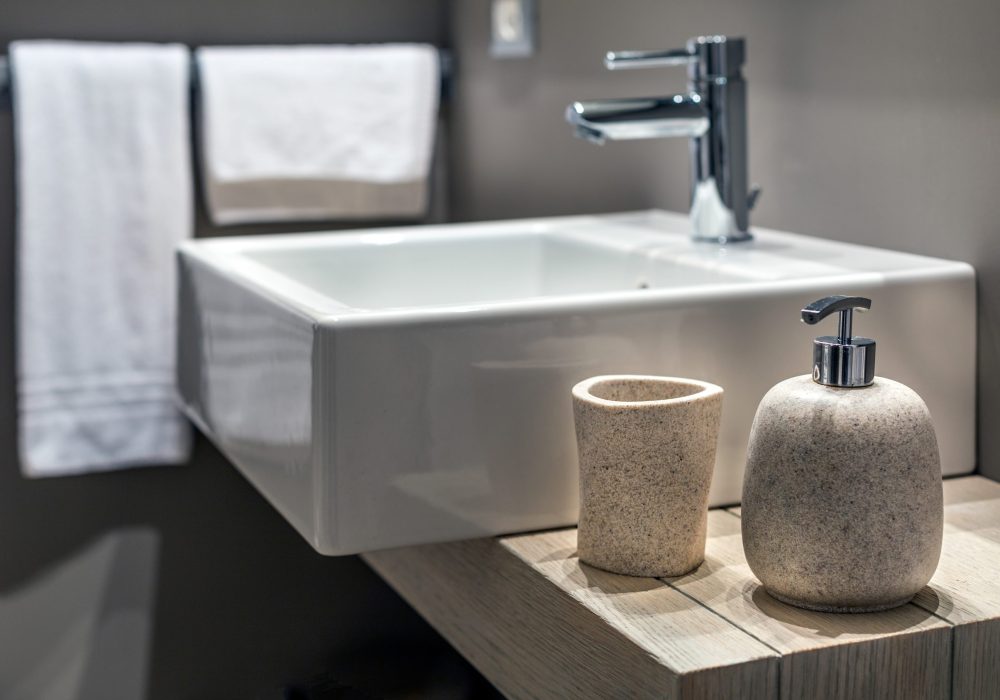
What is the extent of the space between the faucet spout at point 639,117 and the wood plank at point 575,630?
14.7 inches

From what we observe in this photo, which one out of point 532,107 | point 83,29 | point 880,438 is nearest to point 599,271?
point 532,107

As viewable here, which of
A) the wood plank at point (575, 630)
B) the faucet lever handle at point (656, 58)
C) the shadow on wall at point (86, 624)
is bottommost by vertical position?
the shadow on wall at point (86, 624)

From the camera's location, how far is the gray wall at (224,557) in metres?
1.63

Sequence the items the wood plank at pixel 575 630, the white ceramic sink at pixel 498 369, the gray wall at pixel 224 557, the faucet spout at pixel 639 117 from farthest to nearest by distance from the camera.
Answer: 1. the gray wall at pixel 224 557
2. the faucet spout at pixel 639 117
3. the white ceramic sink at pixel 498 369
4. the wood plank at pixel 575 630

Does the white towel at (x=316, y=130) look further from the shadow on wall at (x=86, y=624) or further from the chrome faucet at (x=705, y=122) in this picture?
the chrome faucet at (x=705, y=122)

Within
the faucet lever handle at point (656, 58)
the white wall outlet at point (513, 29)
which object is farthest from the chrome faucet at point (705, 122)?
the white wall outlet at point (513, 29)

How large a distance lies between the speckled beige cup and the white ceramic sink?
0.07 meters

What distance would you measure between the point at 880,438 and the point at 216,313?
1.98ft

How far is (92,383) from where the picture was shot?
155 cm

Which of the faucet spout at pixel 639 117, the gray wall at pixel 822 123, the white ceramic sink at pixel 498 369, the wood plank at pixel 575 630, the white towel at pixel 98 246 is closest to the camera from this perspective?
the wood plank at pixel 575 630

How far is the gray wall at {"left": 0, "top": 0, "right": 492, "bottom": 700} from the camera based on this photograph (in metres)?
1.63

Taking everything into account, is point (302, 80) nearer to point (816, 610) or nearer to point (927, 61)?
point (927, 61)

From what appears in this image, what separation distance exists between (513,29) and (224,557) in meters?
0.80

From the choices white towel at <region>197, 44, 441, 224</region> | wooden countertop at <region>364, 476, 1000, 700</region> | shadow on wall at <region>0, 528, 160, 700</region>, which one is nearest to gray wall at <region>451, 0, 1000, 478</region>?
white towel at <region>197, 44, 441, 224</region>
